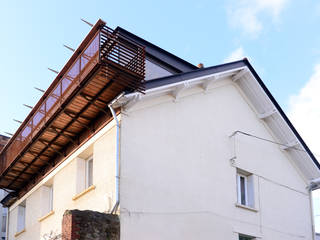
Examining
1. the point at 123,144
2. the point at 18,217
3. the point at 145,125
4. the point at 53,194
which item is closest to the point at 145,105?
the point at 145,125

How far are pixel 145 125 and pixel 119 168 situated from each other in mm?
1710

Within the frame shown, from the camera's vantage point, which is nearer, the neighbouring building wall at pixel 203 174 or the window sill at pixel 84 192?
the neighbouring building wall at pixel 203 174

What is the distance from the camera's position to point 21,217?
2195 cm

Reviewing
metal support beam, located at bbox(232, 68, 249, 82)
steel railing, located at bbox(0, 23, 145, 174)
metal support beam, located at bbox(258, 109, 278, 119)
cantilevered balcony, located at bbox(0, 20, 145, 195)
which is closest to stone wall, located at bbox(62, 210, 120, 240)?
cantilevered balcony, located at bbox(0, 20, 145, 195)

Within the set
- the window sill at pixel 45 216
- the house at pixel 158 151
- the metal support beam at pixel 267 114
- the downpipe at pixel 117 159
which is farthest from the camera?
the metal support beam at pixel 267 114

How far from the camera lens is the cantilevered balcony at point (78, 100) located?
13523mm

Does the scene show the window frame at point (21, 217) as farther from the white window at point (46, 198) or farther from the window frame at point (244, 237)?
the window frame at point (244, 237)

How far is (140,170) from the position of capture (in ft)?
46.3

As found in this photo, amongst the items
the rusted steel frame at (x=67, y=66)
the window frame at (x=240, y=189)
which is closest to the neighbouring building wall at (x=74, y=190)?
the rusted steel frame at (x=67, y=66)

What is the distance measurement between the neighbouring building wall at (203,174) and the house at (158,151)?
0.04 m

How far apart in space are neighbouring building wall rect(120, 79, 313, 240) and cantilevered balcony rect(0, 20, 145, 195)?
4.12 feet

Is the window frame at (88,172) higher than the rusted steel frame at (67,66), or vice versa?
the rusted steel frame at (67,66)

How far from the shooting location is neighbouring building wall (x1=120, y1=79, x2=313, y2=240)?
1405cm

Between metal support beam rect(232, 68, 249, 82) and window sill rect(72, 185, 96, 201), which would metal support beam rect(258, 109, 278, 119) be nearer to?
metal support beam rect(232, 68, 249, 82)
